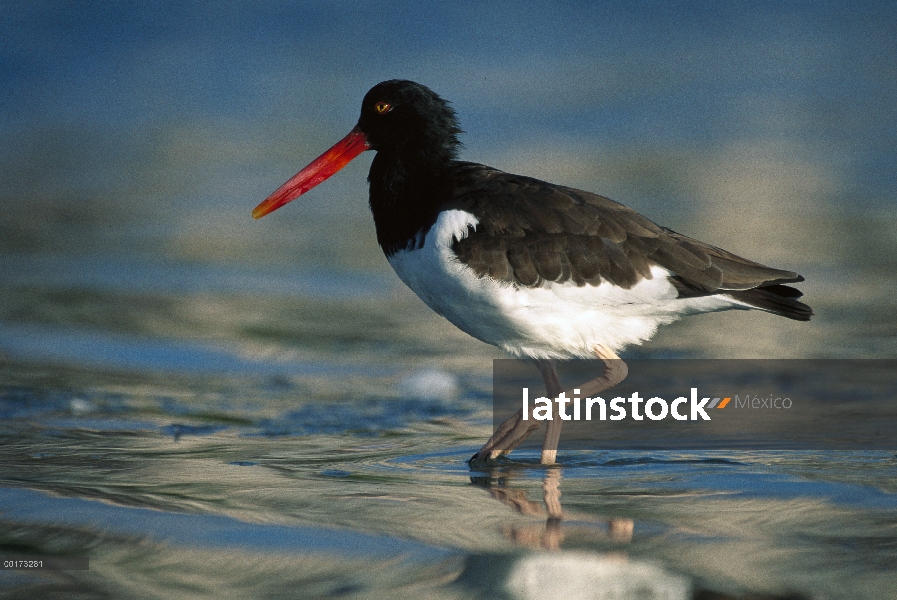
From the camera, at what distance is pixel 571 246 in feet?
17.2

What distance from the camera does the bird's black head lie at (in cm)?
563

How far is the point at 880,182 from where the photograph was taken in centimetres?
1105

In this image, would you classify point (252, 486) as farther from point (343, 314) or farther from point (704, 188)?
point (704, 188)

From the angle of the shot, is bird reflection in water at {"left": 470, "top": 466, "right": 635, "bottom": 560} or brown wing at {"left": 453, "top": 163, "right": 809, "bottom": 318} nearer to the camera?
bird reflection in water at {"left": 470, "top": 466, "right": 635, "bottom": 560}

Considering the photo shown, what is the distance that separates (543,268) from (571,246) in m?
0.17

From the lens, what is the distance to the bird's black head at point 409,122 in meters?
5.63

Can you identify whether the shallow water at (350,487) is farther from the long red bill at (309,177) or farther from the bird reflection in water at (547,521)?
the long red bill at (309,177)

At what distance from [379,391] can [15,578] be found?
10.4 feet

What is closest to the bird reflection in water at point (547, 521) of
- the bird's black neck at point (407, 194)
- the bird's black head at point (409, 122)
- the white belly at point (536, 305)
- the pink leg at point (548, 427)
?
the pink leg at point (548, 427)

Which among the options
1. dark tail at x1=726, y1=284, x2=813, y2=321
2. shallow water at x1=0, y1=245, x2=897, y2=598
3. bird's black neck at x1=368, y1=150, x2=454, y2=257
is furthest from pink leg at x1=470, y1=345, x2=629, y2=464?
bird's black neck at x1=368, y1=150, x2=454, y2=257

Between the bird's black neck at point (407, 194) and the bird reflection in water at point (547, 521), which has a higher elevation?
the bird's black neck at point (407, 194)

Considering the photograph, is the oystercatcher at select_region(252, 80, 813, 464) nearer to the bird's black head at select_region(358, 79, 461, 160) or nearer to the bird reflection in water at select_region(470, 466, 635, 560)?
the bird's black head at select_region(358, 79, 461, 160)

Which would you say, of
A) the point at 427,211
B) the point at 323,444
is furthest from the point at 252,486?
the point at 427,211

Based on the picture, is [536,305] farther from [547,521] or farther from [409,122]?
[547,521]
